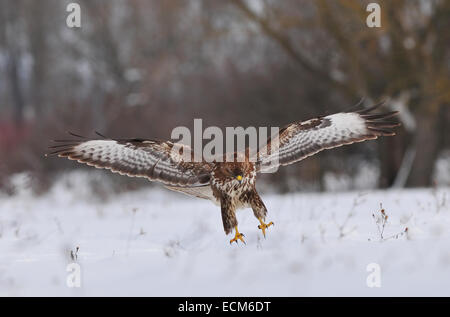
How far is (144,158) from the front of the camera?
188 inches

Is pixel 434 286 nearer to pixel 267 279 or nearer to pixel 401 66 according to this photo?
pixel 267 279

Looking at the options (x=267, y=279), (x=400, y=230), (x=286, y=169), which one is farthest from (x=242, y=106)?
(x=267, y=279)

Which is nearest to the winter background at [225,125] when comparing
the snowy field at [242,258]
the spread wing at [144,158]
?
the snowy field at [242,258]

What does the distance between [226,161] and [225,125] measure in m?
10.5

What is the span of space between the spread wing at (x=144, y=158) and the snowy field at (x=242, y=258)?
24.7 inches

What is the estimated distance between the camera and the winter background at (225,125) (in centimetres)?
347

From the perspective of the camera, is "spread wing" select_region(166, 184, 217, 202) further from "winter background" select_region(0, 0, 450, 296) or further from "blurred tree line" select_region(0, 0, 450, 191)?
"blurred tree line" select_region(0, 0, 450, 191)

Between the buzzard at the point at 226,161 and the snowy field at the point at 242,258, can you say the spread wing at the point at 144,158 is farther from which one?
the snowy field at the point at 242,258

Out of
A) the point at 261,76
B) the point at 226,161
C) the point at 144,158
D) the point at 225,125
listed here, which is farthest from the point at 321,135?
the point at 261,76

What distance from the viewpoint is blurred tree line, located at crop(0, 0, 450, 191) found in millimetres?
11789

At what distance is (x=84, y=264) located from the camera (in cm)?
391

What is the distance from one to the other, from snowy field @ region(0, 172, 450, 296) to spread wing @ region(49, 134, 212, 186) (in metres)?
0.63

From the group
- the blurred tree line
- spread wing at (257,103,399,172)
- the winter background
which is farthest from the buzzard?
the blurred tree line

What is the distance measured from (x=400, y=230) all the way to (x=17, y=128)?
15.4 metres
